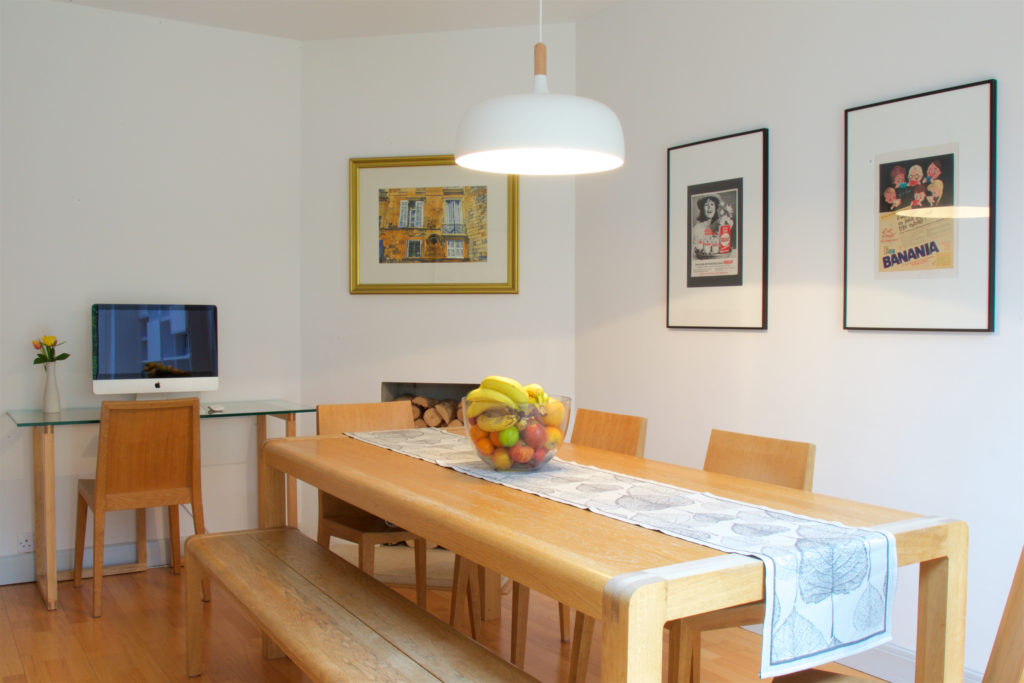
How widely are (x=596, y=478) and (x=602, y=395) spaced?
6.24ft

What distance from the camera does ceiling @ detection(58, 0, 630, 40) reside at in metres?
3.90

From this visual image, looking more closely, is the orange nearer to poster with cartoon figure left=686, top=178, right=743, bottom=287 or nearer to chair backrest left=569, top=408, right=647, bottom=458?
chair backrest left=569, top=408, right=647, bottom=458

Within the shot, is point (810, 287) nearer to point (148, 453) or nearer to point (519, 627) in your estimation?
point (519, 627)

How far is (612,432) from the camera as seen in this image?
287 centimetres

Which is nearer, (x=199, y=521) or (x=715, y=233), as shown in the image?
(x=715, y=233)

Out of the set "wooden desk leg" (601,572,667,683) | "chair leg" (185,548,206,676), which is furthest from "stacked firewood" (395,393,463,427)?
"wooden desk leg" (601,572,667,683)

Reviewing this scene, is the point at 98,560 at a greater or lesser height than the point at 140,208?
lesser

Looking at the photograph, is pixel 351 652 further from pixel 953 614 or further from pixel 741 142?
pixel 741 142

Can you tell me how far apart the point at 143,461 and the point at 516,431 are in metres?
2.02

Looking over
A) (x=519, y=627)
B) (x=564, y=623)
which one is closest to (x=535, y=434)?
(x=519, y=627)

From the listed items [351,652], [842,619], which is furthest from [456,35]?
[842,619]

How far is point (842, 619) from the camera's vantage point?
1.47m

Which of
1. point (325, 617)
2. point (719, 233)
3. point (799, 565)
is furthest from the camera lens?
point (719, 233)

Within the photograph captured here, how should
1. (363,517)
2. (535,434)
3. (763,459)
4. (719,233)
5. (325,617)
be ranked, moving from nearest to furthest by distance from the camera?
(325,617)
(535,434)
(763,459)
(363,517)
(719,233)
